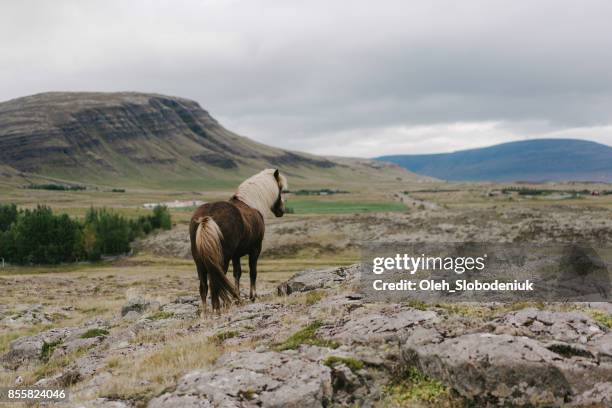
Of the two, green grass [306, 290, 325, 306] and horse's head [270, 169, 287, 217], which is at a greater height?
horse's head [270, 169, 287, 217]

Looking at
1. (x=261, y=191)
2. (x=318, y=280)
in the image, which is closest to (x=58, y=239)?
(x=261, y=191)

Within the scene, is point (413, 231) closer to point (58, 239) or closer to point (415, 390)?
point (58, 239)

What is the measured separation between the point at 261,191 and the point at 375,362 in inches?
384

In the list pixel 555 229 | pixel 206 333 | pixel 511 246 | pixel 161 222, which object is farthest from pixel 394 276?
pixel 161 222

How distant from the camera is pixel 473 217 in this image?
99.6 m

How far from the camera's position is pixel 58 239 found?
96.2 metres

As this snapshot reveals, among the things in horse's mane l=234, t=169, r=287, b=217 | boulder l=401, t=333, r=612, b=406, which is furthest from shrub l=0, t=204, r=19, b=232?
boulder l=401, t=333, r=612, b=406

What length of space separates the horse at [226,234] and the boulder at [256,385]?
541 cm

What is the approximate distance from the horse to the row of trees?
3493 inches

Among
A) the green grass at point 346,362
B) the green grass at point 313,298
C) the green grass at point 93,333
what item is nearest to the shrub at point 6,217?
the green grass at point 93,333

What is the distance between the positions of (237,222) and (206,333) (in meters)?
3.78

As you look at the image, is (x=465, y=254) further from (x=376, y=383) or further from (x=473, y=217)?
(x=473, y=217)

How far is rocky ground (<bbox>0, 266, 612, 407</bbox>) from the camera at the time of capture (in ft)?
25.8

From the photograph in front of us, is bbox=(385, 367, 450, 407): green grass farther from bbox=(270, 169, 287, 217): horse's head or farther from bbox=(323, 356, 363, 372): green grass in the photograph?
bbox=(270, 169, 287, 217): horse's head
